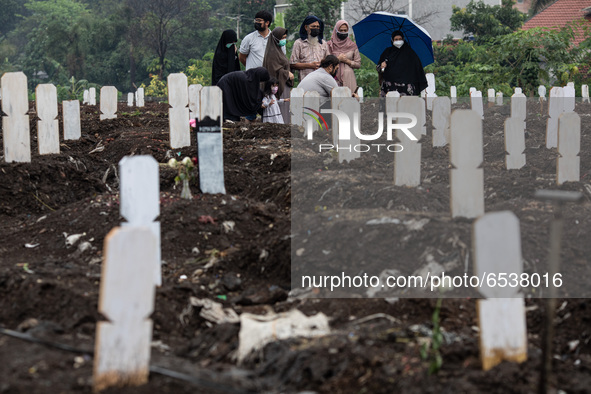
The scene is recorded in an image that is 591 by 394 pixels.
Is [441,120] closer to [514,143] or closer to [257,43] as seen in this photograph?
[514,143]

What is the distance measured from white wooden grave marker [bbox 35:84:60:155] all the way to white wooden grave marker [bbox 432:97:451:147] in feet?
14.8

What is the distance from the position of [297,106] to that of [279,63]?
1349 millimetres

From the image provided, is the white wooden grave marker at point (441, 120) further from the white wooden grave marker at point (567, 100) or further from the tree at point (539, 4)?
the tree at point (539, 4)

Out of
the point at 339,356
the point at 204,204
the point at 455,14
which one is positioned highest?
the point at 455,14

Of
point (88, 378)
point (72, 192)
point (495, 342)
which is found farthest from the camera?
point (72, 192)

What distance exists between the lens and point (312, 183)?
7547 mm

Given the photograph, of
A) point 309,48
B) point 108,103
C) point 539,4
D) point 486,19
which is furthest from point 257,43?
point 539,4

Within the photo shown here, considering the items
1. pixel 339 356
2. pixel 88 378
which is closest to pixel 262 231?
pixel 339 356

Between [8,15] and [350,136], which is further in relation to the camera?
[8,15]

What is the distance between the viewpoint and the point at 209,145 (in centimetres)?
722

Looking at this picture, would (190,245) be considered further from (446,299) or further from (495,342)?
(495,342)

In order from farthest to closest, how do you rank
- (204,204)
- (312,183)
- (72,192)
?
1. (72,192)
2. (312,183)
3. (204,204)

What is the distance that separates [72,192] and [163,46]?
37207mm

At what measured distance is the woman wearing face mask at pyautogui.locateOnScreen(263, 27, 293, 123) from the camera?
1368cm
